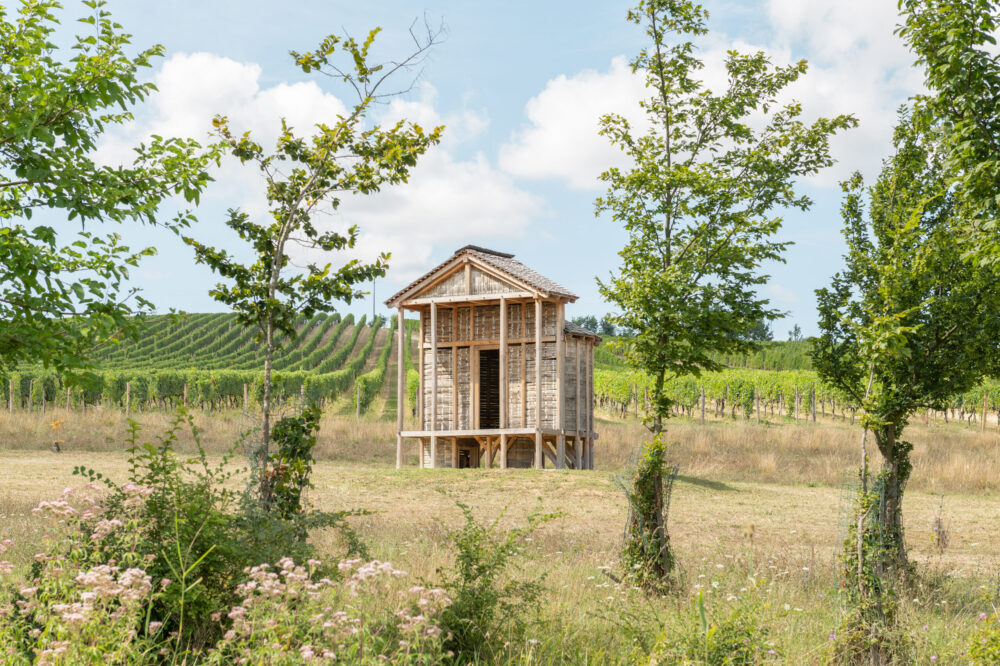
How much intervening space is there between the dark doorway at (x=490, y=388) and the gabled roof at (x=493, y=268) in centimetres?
280

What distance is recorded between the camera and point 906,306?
999 centimetres

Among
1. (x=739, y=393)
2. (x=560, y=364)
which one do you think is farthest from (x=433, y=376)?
(x=739, y=393)

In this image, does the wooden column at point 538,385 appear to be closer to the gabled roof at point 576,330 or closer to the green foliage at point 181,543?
the gabled roof at point 576,330

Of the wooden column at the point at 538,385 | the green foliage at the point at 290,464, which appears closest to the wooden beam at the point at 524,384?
the wooden column at the point at 538,385

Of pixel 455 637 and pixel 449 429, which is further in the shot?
pixel 449 429

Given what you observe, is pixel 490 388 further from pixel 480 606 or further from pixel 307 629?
pixel 307 629

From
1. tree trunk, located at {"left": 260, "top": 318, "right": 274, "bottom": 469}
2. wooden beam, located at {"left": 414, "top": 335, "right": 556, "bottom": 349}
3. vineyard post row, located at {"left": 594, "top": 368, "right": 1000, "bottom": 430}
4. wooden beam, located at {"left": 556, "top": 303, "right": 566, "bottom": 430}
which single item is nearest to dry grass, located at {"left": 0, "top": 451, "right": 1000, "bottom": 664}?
tree trunk, located at {"left": 260, "top": 318, "right": 274, "bottom": 469}

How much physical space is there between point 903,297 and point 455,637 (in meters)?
7.13

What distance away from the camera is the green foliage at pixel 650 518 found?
362 inches

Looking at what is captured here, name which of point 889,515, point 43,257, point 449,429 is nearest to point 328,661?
point 43,257

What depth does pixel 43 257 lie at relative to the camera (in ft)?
25.6

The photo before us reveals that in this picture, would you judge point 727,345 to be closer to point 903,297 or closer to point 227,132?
point 903,297

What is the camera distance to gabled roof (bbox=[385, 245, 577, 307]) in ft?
70.3

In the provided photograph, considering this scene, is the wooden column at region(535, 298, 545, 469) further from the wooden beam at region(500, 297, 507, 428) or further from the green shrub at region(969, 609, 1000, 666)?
the green shrub at region(969, 609, 1000, 666)
